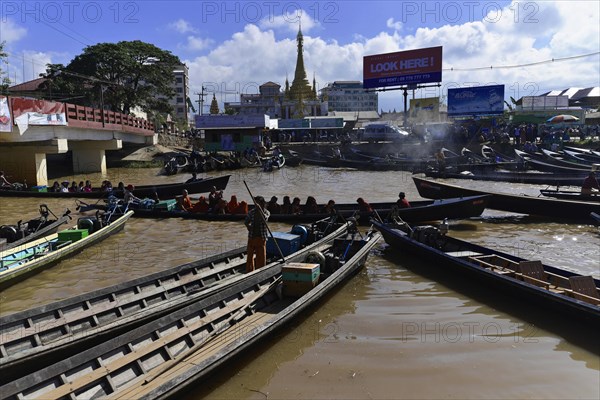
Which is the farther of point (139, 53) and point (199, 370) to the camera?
point (139, 53)

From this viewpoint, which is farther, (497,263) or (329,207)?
(329,207)

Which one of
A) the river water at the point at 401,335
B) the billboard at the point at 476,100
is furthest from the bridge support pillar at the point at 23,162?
the billboard at the point at 476,100

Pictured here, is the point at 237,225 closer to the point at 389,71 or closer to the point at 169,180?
the point at 169,180

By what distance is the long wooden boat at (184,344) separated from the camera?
4734 mm

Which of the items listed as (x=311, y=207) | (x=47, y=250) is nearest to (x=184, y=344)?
(x=47, y=250)

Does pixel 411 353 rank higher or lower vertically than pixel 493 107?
lower

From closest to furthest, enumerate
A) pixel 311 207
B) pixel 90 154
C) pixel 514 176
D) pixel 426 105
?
pixel 311 207, pixel 514 176, pixel 90 154, pixel 426 105

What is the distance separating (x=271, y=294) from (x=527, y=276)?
14.5 feet

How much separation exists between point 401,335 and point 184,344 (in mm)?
3130

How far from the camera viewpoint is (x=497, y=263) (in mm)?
9172

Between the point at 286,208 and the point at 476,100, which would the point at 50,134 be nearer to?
the point at 286,208

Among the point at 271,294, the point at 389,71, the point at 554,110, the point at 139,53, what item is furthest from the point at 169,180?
the point at 554,110

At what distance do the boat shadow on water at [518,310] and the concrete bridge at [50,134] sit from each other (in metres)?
16.4

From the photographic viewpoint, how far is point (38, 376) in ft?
15.1
